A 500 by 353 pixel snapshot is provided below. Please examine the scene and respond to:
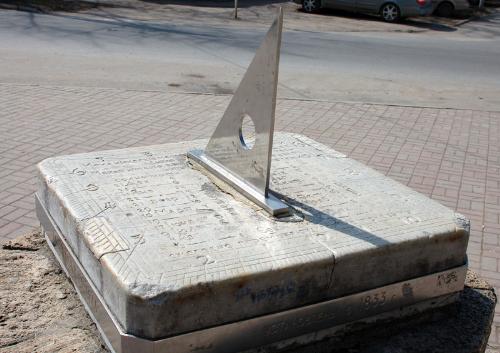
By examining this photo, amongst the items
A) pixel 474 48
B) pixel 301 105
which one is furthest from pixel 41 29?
pixel 474 48

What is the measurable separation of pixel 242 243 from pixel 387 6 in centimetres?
1760

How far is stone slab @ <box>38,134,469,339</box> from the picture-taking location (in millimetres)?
2117

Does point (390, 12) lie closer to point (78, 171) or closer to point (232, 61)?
point (232, 61)

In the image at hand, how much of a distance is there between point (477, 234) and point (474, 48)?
10786 millimetres

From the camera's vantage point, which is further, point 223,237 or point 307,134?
point 307,134

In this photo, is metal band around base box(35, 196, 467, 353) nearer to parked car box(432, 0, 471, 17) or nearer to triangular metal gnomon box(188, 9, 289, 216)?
triangular metal gnomon box(188, 9, 289, 216)

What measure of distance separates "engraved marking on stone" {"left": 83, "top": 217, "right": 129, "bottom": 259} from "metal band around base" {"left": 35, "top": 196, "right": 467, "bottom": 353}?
16cm

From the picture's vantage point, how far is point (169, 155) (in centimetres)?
333

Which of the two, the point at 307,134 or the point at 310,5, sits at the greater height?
the point at 310,5

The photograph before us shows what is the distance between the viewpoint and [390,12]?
61.4ft

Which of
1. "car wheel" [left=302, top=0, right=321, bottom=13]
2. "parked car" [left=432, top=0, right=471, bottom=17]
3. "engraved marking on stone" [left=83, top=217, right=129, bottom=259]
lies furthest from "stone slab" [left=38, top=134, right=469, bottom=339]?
"parked car" [left=432, top=0, right=471, bottom=17]

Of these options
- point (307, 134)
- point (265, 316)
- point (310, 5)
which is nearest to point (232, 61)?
point (307, 134)

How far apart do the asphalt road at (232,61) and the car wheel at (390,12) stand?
3192 millimetres

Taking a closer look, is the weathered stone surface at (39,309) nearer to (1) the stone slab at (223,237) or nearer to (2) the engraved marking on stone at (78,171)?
(1) the stone slab at (223,237)
